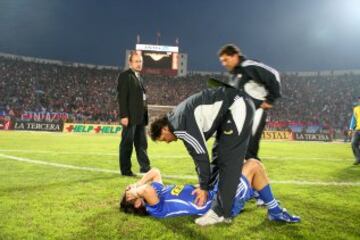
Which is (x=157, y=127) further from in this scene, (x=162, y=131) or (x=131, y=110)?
(x=131, y=110)

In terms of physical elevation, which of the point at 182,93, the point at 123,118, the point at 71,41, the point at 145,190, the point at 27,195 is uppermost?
the point at 71,41

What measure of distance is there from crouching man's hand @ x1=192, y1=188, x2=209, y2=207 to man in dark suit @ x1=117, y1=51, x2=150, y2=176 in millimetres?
3426

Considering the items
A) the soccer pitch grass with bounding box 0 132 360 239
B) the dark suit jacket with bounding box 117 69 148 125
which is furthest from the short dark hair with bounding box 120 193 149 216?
the dark suit jacket with bounding box 117 69 148 125

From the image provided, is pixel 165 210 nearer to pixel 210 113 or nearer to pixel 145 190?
pixel 145 190

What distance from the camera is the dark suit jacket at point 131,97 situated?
25.3ft

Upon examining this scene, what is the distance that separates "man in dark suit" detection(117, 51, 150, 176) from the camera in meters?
7.62

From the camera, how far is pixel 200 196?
14.1 feet

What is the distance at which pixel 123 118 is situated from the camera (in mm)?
7570

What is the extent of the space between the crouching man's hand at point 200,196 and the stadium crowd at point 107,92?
35389mm

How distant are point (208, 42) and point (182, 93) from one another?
34650 millimetres

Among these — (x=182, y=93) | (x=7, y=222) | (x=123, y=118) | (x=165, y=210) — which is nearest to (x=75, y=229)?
(x=7, y=222)

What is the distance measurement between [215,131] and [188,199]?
0.96 metres

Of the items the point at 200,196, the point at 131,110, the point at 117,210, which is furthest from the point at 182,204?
the point at 131,110

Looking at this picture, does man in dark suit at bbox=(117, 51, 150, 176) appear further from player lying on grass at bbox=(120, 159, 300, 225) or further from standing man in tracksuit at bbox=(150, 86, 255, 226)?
standing man in tracksuit at bbox=(150, 86, 255, 226)
